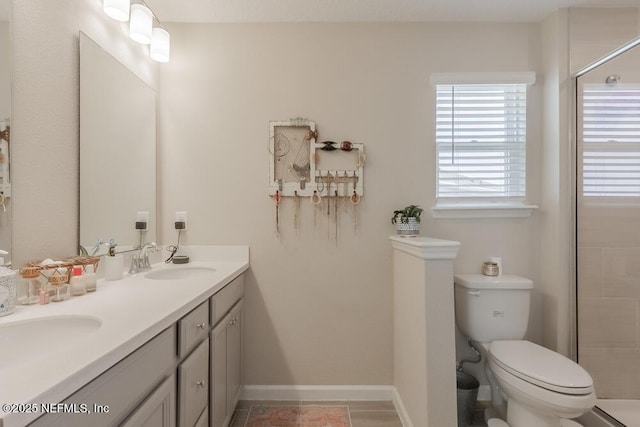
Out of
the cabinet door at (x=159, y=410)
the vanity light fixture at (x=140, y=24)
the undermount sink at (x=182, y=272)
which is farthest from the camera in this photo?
the undermount sink at (x=182, y=272)

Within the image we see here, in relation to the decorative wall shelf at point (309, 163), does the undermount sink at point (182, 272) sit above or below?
below

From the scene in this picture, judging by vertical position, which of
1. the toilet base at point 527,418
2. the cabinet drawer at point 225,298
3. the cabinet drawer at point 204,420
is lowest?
the toilet base at point 527,418

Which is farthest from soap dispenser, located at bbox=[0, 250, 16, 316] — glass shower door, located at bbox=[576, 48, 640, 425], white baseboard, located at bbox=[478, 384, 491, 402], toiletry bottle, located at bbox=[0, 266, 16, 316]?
glass shower door, located at bbox=[576, 48, 640, 425]

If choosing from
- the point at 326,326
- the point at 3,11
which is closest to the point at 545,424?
the point at 326,326

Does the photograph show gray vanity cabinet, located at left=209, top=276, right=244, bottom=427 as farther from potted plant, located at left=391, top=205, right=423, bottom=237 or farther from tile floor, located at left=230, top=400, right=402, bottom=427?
potted plant, located at left=391, top=205, right=423, bottom=237

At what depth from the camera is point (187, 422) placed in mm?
1142

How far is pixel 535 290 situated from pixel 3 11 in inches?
115

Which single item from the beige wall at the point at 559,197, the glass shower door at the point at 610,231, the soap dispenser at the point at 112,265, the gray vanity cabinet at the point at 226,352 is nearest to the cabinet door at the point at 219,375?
the gray vanity cabinet at the point at 226,352

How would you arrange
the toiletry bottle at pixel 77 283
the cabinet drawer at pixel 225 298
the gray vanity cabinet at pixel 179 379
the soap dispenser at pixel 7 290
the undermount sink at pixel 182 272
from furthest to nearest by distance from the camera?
1. the undermount sink at pixel 182 272
2. the cabinet drawer at pixel 225 298
3. the toiletry bottle at pixel 77 283
4. the soap dispenser at pixel 7 290
5. the gray vanity cabinet at pixel 179 379

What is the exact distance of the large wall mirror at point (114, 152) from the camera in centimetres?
141

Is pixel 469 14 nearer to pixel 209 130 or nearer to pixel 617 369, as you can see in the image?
pixel 209 130

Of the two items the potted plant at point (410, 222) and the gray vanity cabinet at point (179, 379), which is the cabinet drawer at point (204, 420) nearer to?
the gray vanity cabinet at point (179, 379)

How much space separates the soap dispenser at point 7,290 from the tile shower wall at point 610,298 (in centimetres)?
269

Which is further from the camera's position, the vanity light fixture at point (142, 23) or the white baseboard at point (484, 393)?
the white baseboard at point (484, 393)
